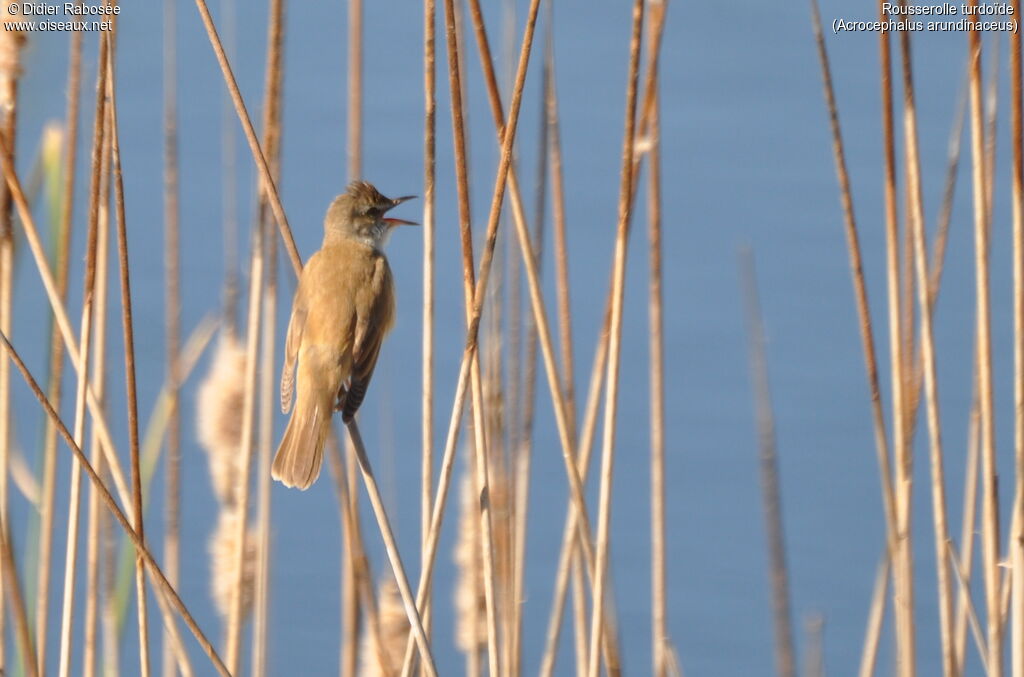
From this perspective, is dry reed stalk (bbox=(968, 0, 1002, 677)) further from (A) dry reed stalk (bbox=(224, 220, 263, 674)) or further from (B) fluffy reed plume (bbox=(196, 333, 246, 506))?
(B) fluffy reed plume (bbox=(196, 333, 246, 506))

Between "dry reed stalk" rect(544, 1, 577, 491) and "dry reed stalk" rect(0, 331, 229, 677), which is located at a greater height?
"dry reed stalk" rect(544, 1, 577, 491)

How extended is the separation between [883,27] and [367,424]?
312 cm

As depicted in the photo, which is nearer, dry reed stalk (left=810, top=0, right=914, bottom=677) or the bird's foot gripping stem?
dry reed stalk (left=810, top=0, right=914, bottom=677)

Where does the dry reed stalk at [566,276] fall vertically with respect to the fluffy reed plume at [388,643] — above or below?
above

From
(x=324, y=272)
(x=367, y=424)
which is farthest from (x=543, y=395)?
(x=324, y=272)

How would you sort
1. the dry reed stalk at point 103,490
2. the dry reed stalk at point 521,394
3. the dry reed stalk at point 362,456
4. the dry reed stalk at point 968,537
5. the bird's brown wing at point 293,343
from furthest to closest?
the bird's brown wing at point 293,343 < the dry reed stalk at point 521,394 < the dry reed stalk at point 968,537 < the dry reed stalk at point 362,456 < the dry reed stalk at point 103,490

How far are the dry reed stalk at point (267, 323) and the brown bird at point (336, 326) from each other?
0.05m

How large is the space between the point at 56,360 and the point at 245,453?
42cm

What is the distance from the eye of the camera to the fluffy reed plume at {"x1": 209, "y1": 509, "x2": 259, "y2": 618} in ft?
7.93

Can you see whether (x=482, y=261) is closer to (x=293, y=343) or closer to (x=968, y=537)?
(x=293, y=343)

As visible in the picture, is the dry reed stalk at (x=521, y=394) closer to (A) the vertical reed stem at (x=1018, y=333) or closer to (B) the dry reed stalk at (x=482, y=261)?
(B) the dry reed stalk at (x=482, y=261)

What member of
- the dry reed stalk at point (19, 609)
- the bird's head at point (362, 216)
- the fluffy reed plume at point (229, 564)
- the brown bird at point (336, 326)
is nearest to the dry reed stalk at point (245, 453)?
the fluffy reed plume at point (229, 564)

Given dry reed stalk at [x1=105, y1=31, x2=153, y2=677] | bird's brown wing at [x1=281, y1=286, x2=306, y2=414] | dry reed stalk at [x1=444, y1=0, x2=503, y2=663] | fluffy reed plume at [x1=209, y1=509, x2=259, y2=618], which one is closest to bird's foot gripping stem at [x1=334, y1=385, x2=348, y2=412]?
bird's brown wing at [x1=281, y1=286, x2=306, y2=414]

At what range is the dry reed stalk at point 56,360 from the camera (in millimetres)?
2283
